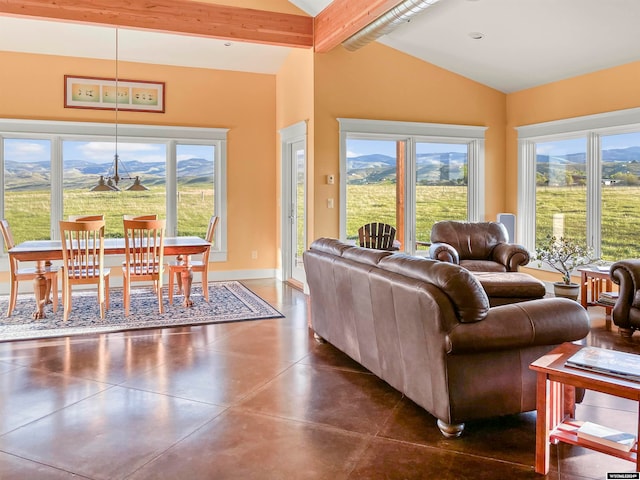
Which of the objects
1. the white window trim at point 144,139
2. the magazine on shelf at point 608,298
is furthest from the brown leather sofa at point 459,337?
the white window trim at point 144,139

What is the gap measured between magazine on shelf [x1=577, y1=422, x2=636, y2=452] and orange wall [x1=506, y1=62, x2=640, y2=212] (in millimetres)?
4701

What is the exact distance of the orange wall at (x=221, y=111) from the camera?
6.99 meters

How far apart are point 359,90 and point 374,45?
2.09 ft

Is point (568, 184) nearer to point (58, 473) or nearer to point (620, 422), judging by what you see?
point (620, 422)

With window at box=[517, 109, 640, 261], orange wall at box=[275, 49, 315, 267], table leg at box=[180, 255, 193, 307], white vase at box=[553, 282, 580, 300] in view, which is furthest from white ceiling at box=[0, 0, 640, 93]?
table leg at box=[180, 255, 193, 307]

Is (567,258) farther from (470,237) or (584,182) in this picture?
(584,182)

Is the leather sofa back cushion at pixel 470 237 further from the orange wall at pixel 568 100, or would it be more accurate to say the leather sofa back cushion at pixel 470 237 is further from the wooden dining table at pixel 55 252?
the wooden dining table at pixel 55 252

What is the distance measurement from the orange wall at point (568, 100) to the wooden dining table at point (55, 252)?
4564mm

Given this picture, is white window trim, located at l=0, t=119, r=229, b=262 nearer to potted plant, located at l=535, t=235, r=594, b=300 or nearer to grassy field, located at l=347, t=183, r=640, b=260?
grassy field, located at l=347, t=183, r=640, b=260

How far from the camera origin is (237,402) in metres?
3.20

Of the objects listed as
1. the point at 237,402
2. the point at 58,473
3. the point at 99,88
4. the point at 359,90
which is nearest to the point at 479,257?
the point at 359,90

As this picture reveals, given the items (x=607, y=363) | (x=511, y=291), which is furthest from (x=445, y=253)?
(x=607, y=363)

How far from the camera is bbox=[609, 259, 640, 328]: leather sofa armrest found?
4586 millimetres

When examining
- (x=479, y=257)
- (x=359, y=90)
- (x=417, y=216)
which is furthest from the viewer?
(x=417, y=216)
